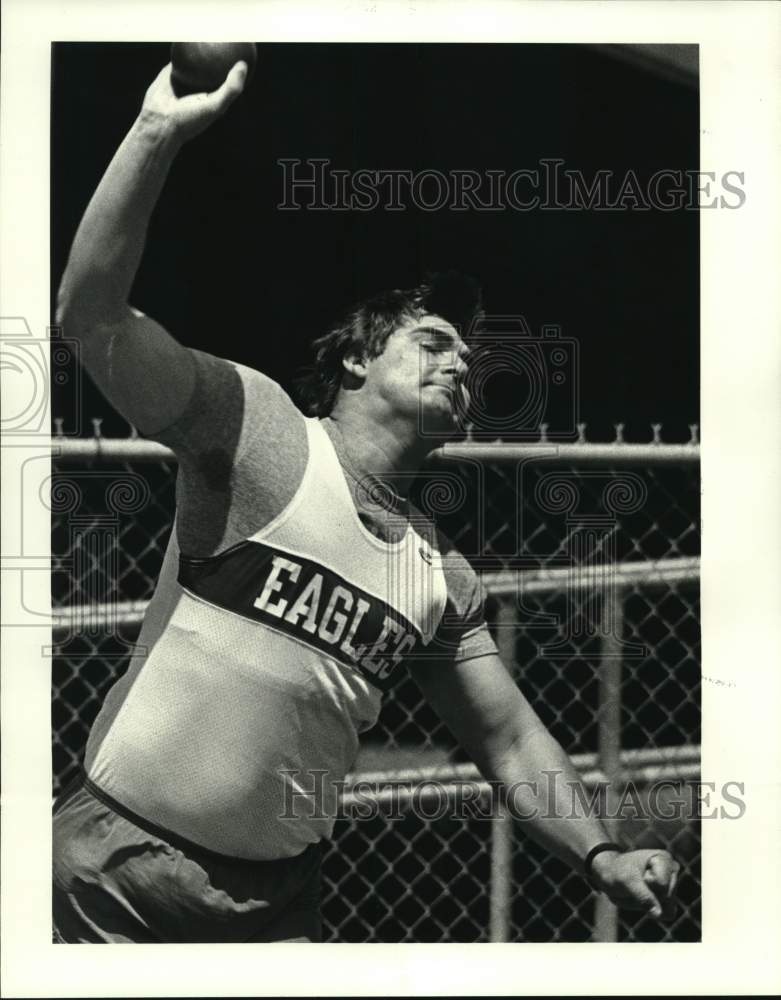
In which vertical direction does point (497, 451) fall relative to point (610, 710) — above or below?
above

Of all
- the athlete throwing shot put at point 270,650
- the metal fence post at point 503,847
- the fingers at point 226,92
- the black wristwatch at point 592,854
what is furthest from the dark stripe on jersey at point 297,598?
the fingers at point 226,92

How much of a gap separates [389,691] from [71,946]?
906 millimetres

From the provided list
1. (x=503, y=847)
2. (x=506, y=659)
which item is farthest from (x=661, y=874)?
(x=506, y=659)

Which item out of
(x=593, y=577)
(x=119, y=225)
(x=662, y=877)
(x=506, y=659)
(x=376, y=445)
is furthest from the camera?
(x=593, y=577)

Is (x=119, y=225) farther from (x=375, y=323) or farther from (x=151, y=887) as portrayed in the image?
(x=151, y=887)

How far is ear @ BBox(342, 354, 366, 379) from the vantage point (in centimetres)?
323

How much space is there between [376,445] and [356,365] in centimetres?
19

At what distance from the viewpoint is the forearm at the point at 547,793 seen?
325 cm

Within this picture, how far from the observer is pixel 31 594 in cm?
319

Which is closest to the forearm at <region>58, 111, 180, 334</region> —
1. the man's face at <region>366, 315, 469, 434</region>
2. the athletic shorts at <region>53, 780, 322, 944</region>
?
the man's face at <region>366, 315, 469, 434</region>

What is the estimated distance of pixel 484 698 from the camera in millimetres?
3254

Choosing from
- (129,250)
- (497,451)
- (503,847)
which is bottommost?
Result: (503,847)

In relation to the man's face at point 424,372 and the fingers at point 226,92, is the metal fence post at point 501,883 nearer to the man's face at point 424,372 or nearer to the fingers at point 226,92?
the man's face at point 424,372

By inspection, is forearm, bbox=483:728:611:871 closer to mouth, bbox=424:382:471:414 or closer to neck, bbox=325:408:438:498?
→ neck, bbox=325:408:438:498
